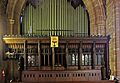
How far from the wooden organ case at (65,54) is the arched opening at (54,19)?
6.24 meters

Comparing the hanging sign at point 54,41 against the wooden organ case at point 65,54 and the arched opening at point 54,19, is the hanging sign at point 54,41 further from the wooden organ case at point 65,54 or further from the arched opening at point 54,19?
the arched opening at point 54,19

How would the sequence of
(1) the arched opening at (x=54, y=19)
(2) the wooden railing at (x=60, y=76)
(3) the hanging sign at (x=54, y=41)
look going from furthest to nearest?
(1) the arched opening at (x=54, y=19), (3) the hanging sign at (x=54, y=41), (2) the wooden railing at (x=60, y=76)

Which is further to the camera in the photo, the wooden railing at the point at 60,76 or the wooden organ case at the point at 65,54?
the wooden organ case at the point at 65,54

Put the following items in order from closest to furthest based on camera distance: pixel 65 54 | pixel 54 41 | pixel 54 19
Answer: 1. pixel 54 41
2. pixel 65 54
3. pixel 54 19

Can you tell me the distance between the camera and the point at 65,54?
37.5 ft

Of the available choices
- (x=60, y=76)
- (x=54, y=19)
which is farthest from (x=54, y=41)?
(x=54, y=19)

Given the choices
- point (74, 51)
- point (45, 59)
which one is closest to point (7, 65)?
point (45, 59)

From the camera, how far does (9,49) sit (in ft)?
37.8

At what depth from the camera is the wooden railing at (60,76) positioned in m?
10.7

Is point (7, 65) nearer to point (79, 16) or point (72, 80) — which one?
point (72, 80)

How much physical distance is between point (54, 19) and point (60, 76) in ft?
24.8

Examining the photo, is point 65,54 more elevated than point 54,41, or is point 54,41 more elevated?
point 54,41

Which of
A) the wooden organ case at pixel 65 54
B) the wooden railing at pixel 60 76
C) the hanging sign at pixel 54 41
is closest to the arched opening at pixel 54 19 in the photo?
the wooden organ case at pixel 65 54

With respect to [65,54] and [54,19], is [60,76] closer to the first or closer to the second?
[65,54]
